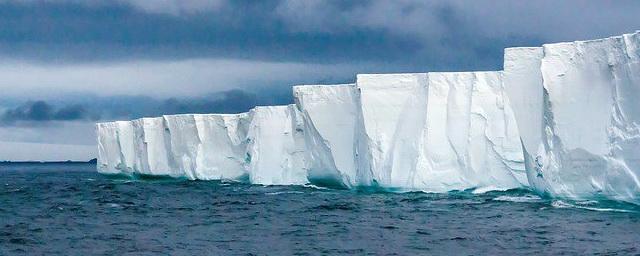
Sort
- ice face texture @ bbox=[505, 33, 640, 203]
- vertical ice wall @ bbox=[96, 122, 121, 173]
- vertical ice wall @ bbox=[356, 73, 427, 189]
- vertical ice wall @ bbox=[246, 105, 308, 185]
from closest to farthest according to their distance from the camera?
ice face texture @ bbox=[505, 33, 640, 203]
vertical ice wall @ bbox=[356, 73, 427, 189]
vertical ice wall @ bbox=[246, 105, 308, 185]
vertical ice wall @ bbox=[96, 122, 121, 173]

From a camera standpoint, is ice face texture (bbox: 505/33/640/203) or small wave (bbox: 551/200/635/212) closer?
ice face texture (bbox: 505/33/640/203)

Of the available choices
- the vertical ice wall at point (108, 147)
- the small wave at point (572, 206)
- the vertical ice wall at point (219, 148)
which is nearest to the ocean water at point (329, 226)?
the small wave at point (572, 206)

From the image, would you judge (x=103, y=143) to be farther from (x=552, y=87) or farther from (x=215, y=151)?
(x=552, y=87)

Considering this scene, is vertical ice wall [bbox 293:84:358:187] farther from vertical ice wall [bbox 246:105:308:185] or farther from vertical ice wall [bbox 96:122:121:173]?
vertical ice wall [bbox 96:122:121:173]

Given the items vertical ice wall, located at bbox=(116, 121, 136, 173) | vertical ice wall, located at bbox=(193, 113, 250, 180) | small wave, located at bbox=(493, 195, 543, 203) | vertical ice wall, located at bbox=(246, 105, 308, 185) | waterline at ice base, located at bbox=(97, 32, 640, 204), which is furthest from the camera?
vertical ice wall, located at bbox=(116, 121, 136, 173)

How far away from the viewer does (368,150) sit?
2491cm

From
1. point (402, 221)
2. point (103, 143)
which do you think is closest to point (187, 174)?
point (103, 143)

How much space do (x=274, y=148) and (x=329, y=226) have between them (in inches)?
576

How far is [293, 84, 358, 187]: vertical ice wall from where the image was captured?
27.0m

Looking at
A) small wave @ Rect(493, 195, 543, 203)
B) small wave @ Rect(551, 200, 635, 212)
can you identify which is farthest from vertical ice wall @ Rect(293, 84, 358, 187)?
small wave @ Rect(551, 200, 635, 212)

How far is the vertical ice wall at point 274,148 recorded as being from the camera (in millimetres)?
30781

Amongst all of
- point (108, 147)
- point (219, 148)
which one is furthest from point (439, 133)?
point (108, 147)

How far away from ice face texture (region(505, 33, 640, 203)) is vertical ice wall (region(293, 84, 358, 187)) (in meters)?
7.01

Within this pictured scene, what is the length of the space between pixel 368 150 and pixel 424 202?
3267 millimetres
